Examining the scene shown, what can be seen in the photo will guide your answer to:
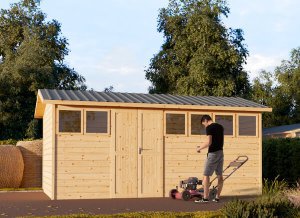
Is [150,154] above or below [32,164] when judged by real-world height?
above

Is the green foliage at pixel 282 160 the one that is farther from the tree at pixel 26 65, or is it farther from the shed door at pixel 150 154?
the tree at pixel 26 65

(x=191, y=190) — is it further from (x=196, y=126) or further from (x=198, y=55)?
(x=198, y=55)

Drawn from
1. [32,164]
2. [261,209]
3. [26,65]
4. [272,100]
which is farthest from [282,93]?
[261,209]

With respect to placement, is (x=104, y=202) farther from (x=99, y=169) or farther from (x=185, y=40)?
(x=185, y=40)

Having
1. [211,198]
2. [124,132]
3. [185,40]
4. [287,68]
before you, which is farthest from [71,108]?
[287,68]

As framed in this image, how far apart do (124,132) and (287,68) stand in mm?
36889

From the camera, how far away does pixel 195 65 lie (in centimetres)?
3247

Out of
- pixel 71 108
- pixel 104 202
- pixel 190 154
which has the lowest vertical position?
pixel 104 202

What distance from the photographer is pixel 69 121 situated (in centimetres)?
1498

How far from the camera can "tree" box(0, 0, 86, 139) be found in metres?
29.0

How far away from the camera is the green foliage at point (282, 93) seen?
45844 millimetres

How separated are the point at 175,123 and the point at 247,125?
6.46 feet

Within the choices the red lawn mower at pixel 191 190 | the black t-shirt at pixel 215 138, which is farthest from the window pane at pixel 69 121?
the black t-shirt at pixel 215 138

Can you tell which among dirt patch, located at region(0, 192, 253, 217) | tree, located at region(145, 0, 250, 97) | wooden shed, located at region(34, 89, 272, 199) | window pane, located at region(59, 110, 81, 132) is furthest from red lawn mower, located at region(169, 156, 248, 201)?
tree, located at region(145, 0, 250, 97)
